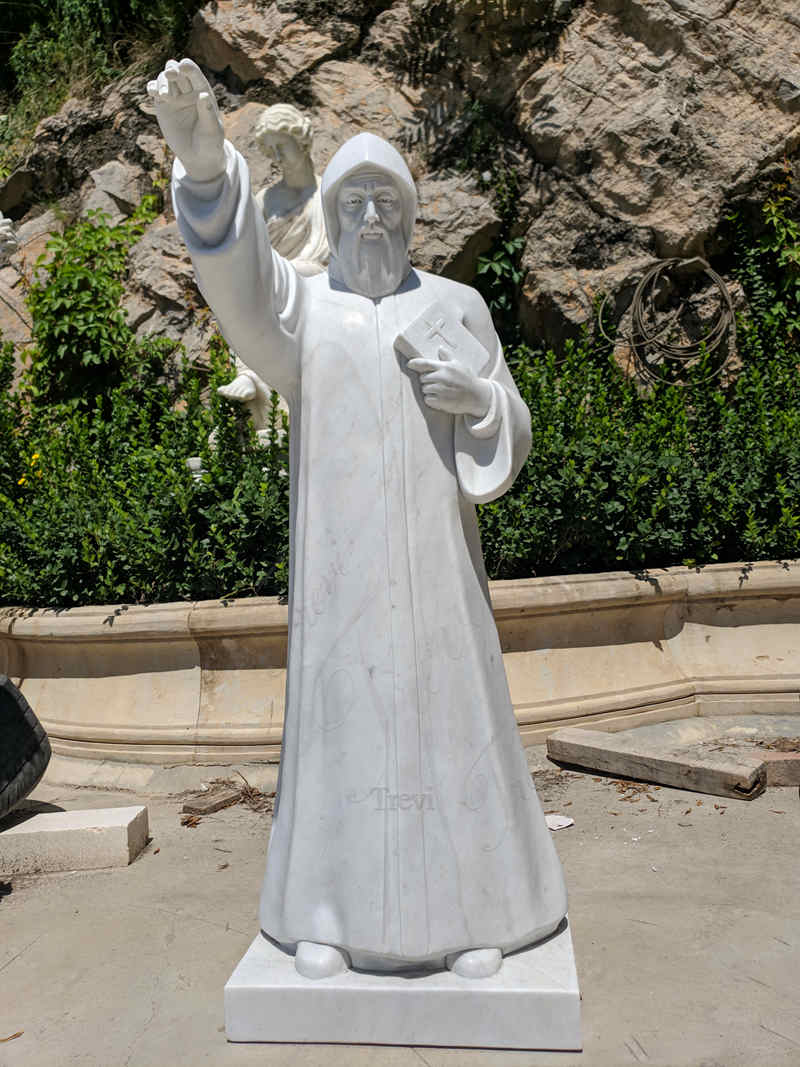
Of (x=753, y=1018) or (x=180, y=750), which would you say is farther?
(x=180, y=750)

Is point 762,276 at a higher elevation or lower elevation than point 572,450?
higher

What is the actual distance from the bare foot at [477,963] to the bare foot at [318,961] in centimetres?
27

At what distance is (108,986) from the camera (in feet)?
8.00

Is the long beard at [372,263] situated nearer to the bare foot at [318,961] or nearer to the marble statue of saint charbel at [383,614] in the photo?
the marble statue of saint charbel at [383,614]

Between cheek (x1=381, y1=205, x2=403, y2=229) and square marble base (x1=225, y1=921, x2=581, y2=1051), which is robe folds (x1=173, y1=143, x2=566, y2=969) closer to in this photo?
square marble base (x1=225, y1=921, x2=581, y2=1051)

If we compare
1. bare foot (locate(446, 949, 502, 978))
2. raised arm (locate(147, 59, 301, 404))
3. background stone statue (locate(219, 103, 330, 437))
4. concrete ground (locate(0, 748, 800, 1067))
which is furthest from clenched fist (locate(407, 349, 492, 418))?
background stone statue (locate(219, 103, 330, 437))

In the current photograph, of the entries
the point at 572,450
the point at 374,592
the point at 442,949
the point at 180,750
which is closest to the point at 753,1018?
the point at 442,949

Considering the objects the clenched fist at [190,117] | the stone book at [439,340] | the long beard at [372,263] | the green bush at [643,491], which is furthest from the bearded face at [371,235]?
the green bush at [643,491]

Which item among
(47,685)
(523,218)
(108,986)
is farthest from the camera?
(523,218)

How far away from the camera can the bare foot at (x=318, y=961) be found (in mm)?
2125

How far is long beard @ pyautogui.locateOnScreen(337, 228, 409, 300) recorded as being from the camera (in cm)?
227

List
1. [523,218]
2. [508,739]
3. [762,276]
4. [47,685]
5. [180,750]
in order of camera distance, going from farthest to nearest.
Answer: [523,218], [762,276], [47,685], [180,750], [508,739]

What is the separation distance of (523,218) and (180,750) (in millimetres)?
5950

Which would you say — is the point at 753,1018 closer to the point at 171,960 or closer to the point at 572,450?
the point at 171,960
